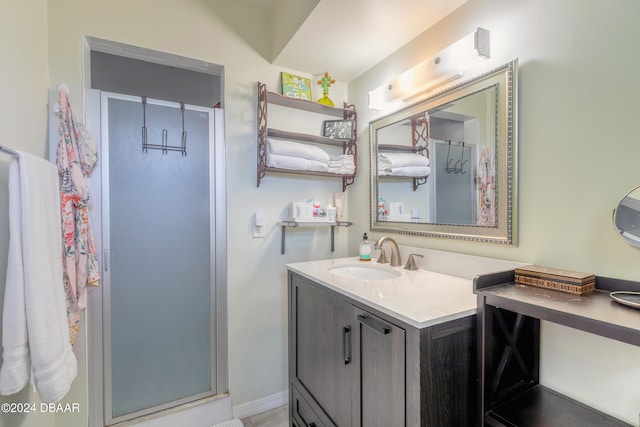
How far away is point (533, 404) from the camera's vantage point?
39.1 inches

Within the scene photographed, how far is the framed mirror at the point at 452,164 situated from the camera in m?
1.24

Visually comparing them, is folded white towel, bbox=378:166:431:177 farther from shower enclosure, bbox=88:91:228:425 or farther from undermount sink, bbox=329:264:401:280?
A: shower enclosure, bbox=88:91:228:425

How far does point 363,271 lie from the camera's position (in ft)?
5.79

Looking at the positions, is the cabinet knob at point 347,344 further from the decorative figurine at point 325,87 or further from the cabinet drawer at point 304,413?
the decorative figurine at point 325,87

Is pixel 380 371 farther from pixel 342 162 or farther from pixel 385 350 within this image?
pixel 342 162

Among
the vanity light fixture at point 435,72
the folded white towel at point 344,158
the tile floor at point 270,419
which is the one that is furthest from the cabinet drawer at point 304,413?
the vanity light fixture at point 435,72

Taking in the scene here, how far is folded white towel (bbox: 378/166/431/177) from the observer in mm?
1690

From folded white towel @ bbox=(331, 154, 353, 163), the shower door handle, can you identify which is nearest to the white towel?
the shower door handle

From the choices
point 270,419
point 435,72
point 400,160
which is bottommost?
point 270,419

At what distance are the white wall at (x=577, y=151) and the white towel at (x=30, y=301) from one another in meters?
1.75

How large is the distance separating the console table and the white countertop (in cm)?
10

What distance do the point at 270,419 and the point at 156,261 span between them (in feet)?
4.14

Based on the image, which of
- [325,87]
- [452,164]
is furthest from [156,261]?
[452,164]

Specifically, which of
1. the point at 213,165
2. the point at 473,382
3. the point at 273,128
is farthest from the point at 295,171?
the point at 473,382
